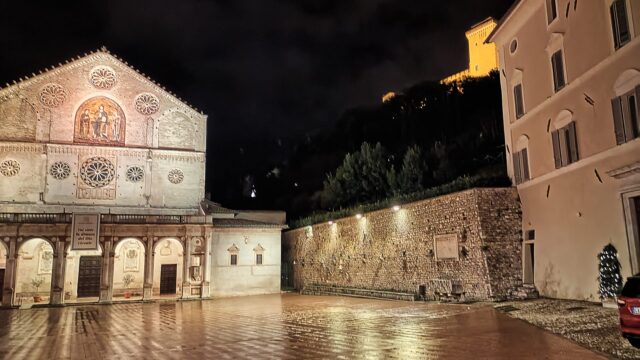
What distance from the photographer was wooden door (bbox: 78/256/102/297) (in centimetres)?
2955

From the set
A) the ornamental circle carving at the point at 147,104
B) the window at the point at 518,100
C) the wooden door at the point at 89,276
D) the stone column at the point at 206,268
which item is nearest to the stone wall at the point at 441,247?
the window at the point at 518,100

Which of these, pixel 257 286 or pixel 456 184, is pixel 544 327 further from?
pixel 257 286

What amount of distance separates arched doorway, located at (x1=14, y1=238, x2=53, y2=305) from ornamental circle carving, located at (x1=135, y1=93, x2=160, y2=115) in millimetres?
11218

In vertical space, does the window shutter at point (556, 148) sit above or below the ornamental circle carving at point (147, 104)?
below

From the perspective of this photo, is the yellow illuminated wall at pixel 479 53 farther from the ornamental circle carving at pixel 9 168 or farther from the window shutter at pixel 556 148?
the ornamental circle carving at pixel 9 168

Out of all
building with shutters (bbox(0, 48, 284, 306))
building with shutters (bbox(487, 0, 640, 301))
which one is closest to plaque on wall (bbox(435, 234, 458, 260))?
building with shutters (bbox(487, 0, 640, 301))

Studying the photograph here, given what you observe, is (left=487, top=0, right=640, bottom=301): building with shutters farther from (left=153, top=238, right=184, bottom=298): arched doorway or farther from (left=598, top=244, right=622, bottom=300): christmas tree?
(left=153, top=238, right=184, bottom=298): arched doorway

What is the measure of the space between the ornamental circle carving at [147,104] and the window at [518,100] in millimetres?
25066

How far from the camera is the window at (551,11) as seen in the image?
17.0m

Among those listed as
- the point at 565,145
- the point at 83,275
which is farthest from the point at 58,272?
the point at 565,145

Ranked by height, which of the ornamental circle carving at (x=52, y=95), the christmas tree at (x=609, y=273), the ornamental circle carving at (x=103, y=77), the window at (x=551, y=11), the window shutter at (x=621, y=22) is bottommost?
the christmas tree at (x=609, y=273)

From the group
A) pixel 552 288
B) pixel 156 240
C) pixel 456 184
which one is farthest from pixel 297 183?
pixel 552 288

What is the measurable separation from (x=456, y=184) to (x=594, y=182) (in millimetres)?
6250

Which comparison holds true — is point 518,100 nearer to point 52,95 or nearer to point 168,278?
point 168,278
